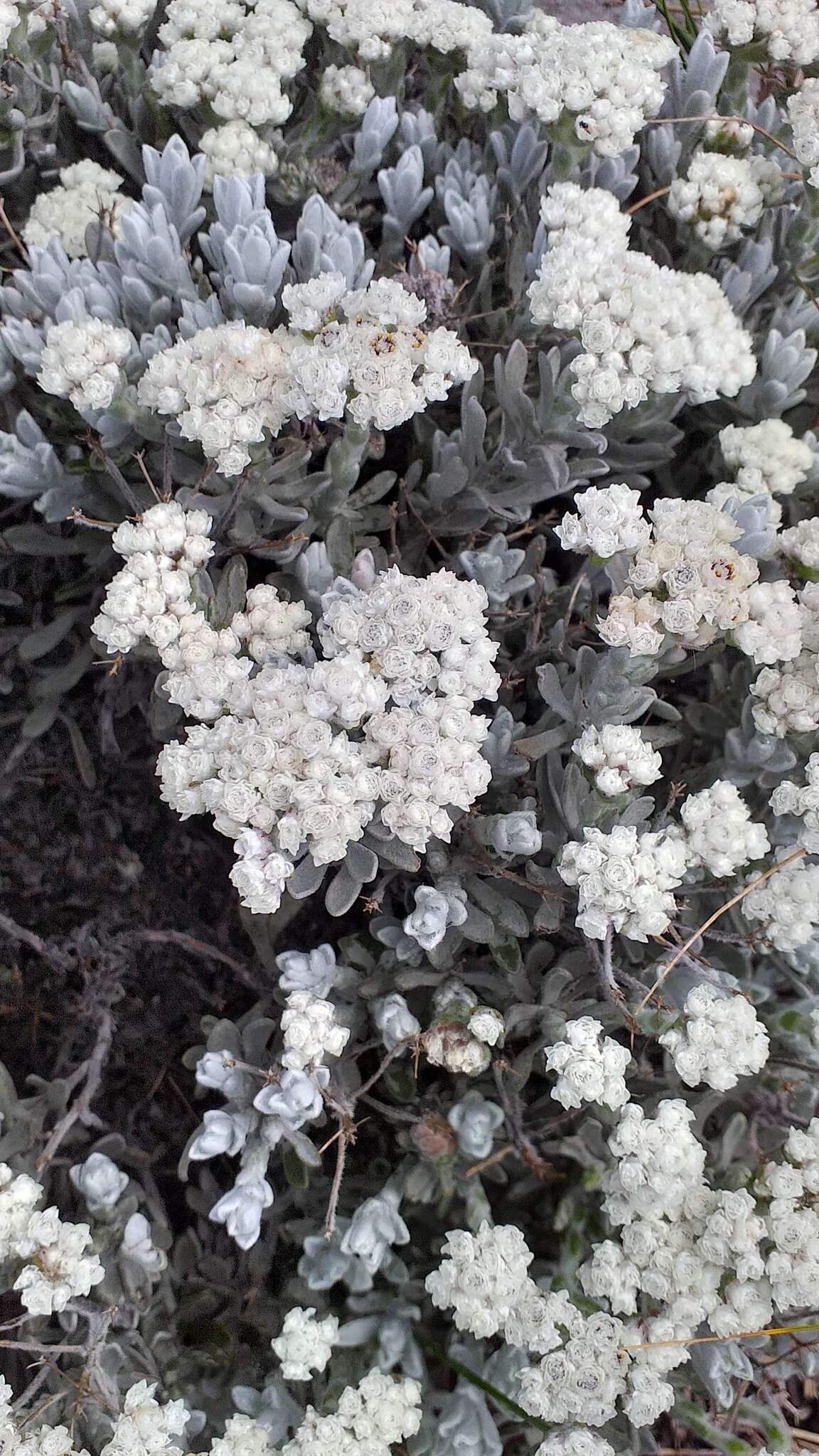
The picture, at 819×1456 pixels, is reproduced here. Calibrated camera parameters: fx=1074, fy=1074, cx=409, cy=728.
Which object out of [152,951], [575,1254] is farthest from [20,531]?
[575,1254]

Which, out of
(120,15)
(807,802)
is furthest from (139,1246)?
(120,15)

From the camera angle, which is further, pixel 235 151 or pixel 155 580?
pixel 235 151

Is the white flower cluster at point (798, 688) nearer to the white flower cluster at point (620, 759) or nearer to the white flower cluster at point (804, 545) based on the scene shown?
the white flower cluster at point (804, 545)

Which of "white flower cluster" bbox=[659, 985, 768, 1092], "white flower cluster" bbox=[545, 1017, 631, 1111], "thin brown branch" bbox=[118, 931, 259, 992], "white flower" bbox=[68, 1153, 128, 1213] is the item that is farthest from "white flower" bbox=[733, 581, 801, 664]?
"white flower" bbox=[68, 1153, 128, 1213]

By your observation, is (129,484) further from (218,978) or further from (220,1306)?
(220,1306)

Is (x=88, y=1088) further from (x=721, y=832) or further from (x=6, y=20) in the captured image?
(x=6, y=20)

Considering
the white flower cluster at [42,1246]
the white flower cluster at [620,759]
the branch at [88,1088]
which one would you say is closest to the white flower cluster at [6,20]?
the white flower cluster at [620,759]
